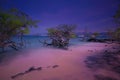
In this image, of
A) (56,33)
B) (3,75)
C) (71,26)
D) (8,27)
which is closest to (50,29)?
(56,33)

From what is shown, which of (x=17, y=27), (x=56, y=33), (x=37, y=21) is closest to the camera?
A: (x=17, y=27)

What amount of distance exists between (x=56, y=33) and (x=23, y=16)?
491cm

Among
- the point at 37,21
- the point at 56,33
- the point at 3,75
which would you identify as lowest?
the point at 3,75

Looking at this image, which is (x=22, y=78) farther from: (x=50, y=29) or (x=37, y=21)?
(x=50, y=29)

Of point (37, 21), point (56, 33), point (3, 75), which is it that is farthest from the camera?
point (56, 33)

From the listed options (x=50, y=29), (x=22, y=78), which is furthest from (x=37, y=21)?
(x=22, y=78)

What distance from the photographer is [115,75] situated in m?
4.23

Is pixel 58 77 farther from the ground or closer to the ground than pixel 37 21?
closer to the ground

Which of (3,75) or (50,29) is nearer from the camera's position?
(3,75)

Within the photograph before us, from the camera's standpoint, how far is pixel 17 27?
8.22m

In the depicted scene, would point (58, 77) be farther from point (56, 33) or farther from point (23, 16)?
point (56, 33)

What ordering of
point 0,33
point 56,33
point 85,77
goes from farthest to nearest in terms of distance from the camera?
1. point 56,33
2. point 0,33
3. point 85,77

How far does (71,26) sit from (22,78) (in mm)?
10137

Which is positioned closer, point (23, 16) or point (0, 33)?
point (0, 33)
